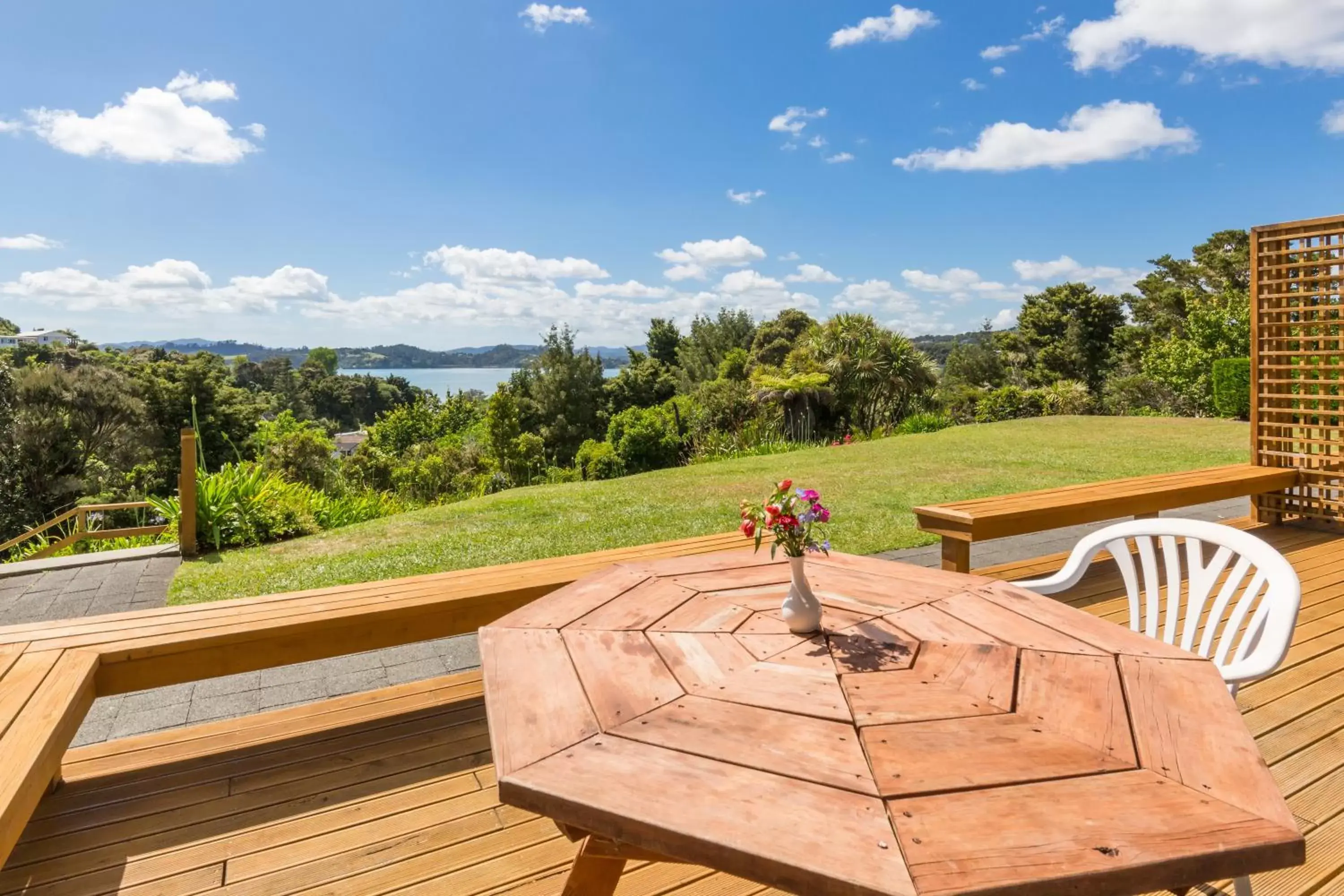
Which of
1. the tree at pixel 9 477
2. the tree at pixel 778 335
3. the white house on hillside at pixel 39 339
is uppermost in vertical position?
the white house on hillside at pixel 39 339

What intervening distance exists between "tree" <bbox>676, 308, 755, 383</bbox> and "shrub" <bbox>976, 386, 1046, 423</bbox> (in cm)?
1633

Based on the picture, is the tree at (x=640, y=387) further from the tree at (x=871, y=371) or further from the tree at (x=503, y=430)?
the tree at (x=871, y=371)

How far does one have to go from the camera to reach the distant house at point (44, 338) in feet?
103

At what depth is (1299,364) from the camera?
4.79m

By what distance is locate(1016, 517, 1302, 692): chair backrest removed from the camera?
5.39ft

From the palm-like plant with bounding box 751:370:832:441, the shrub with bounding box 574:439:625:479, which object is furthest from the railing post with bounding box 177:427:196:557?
the palm-like plant with bounding box 751:370:832:441

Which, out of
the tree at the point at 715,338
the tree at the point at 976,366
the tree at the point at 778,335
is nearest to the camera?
the tree at the point at 778,335

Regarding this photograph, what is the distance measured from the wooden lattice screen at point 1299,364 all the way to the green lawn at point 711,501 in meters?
2.45

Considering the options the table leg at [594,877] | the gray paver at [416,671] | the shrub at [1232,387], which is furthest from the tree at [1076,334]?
the table leg at [594,877]

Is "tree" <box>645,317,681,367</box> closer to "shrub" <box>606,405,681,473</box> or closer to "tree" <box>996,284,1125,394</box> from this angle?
"tree" <box>996,284,1125,394</box>

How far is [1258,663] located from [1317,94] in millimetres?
29732

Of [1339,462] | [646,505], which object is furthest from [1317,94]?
[646,505]

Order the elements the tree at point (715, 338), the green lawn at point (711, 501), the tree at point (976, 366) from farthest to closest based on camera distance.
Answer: the tree at point (715, 338)
the tree at point (976, 366)
the green lawn at point (711, 501)

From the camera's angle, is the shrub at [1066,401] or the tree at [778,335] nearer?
the shrub at [1066,401]
